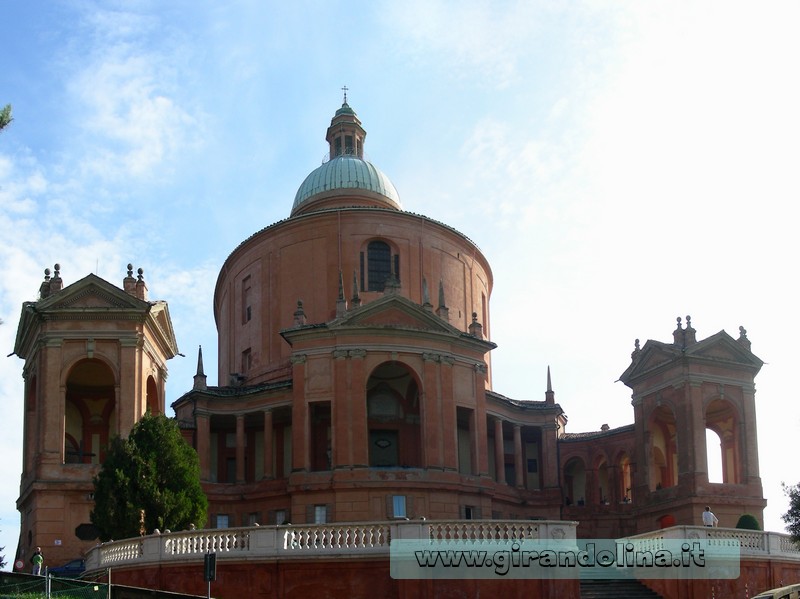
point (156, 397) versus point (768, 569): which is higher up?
point (156, 397)

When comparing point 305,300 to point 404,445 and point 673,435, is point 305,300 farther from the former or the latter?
point 673,435

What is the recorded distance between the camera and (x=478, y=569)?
28859 millimetres

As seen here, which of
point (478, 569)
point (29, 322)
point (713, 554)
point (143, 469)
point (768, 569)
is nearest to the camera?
point (478, 569)

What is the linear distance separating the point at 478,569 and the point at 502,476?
81.3 feet

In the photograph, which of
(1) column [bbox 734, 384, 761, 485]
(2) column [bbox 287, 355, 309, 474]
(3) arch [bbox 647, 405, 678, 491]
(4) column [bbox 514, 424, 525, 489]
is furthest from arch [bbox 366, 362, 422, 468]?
(1) column [bbox 734, 384, 761, 485]

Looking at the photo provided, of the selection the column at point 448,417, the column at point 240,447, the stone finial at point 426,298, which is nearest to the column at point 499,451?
the column at point 448,417

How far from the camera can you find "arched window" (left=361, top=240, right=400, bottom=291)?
183ft

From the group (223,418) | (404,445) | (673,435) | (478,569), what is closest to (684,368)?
(673,435)

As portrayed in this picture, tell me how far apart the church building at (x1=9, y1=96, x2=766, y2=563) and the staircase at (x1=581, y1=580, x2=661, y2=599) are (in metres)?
14.3

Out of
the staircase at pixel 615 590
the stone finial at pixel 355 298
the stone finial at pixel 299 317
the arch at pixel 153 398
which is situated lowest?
the staircase at pixel 615 590

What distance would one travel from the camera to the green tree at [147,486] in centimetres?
3625

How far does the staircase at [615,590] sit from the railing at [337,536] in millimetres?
2628

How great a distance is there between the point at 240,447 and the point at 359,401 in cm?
811

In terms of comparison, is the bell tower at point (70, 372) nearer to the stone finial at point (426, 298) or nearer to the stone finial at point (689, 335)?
the stone finial at point (426, 298)
